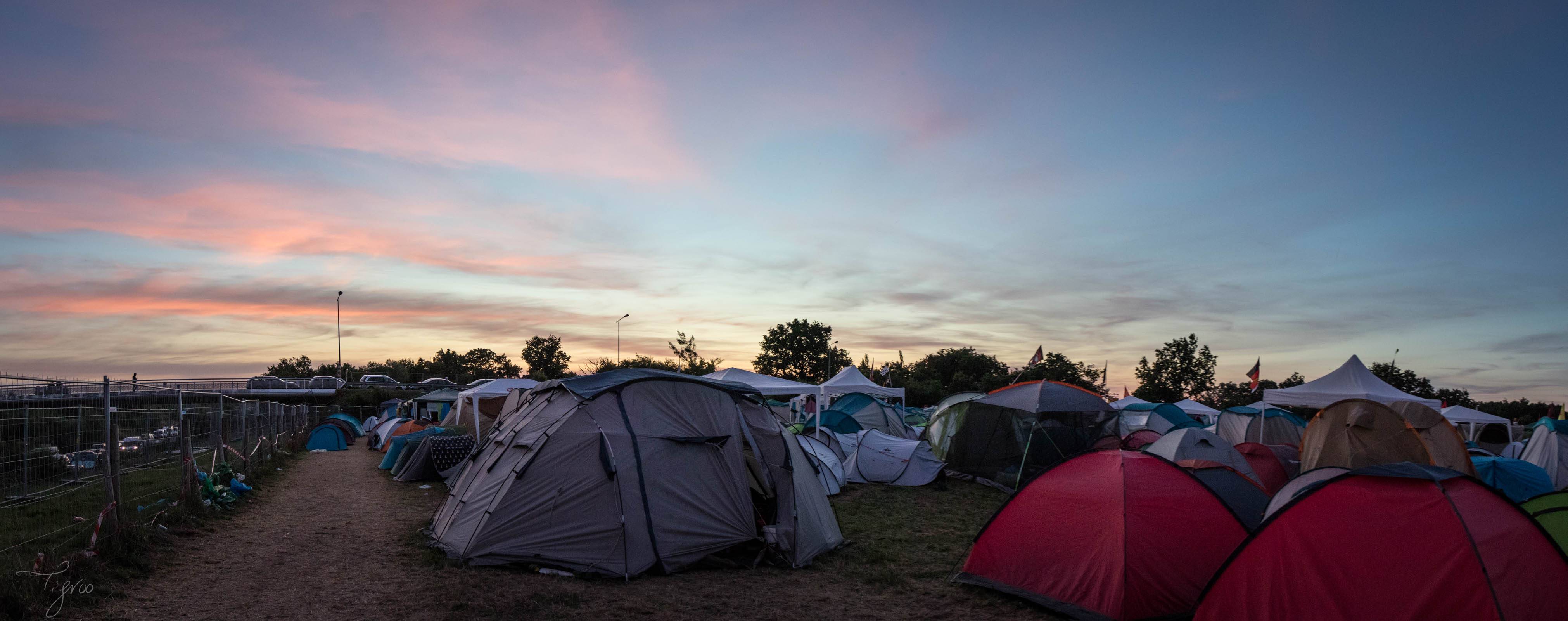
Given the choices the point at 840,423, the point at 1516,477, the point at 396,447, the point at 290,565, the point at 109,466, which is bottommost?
the point at 1516,477

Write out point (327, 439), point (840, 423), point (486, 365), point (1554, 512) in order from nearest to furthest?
1. point (1554, 512)
2. point (840, 423)
3. point (327, 439)
4. point (486, 365)

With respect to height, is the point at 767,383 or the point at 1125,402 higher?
the point at 767,383

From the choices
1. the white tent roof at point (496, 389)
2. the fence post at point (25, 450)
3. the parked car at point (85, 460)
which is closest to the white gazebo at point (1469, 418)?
the white tent roof at point (496, 389)

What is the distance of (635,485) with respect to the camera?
26.5 ft

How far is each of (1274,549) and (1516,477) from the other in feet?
39.6

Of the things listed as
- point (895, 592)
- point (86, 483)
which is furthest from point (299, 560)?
point (895, 592)

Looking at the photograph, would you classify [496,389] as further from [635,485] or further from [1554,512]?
[1554,512]

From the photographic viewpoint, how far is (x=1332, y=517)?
18.5ft

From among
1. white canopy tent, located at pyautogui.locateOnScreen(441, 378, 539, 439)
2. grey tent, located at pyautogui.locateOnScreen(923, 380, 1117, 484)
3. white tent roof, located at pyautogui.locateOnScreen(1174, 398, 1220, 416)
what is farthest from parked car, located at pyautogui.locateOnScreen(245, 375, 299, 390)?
white tent roof, located at pyautogui.locateOnScreen(1174, 398, 1220, 416)

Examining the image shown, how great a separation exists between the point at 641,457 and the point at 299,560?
4.11 meters

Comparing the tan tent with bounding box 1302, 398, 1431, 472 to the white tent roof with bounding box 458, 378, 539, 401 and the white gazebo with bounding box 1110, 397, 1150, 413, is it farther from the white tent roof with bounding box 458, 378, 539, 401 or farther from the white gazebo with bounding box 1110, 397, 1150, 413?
the white tent roof with bounding box 458, 378, 539, 401

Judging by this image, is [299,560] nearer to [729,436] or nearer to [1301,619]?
[729,436]

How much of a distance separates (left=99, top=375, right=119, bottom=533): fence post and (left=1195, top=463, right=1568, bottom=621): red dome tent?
402 inches

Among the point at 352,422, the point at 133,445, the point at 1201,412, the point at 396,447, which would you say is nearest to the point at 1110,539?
the point at 133,445
